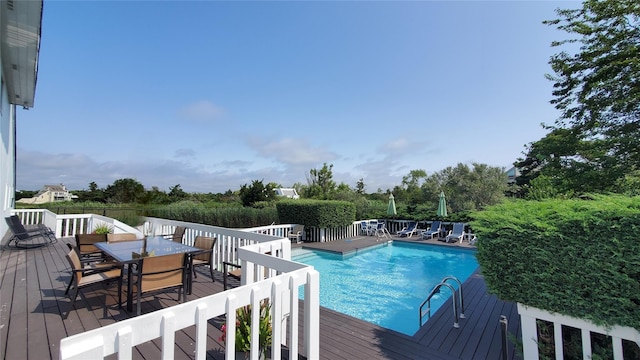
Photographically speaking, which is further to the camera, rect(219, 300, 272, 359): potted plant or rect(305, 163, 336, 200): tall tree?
rect(305, 163, 336, 200): tall tree

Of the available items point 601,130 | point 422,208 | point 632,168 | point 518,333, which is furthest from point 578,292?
point 422,208

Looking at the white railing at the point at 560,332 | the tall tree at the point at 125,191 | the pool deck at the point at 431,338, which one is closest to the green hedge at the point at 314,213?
the pool deck at the point at 431,338

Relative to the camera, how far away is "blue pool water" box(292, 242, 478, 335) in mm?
5398

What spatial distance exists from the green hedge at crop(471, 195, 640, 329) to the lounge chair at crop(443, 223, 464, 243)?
30.1 ft

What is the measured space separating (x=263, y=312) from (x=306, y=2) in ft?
25.7

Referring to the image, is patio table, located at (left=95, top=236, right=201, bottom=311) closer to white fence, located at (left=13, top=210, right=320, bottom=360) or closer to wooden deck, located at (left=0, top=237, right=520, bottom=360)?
wooden deck, located at (left=0, top=237, right=520, bottom=360)

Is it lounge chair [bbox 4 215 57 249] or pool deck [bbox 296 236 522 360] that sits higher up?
lounge chair [bbox 4 215 57 249]

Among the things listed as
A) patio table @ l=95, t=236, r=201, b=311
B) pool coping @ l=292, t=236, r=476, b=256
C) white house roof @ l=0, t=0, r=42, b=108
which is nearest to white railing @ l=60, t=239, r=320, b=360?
patio table @ l=95, t=236, r=201, b=311

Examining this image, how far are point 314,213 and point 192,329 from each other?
7.94m

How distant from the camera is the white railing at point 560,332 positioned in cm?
207

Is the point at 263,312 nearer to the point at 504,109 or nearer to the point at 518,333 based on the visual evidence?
the point at 518,333

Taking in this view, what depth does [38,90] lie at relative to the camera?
870 cm

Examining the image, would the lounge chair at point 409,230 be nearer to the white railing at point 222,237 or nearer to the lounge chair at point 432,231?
the lounge chair at point 432,231

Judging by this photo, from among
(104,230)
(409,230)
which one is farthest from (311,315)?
(409,230)
